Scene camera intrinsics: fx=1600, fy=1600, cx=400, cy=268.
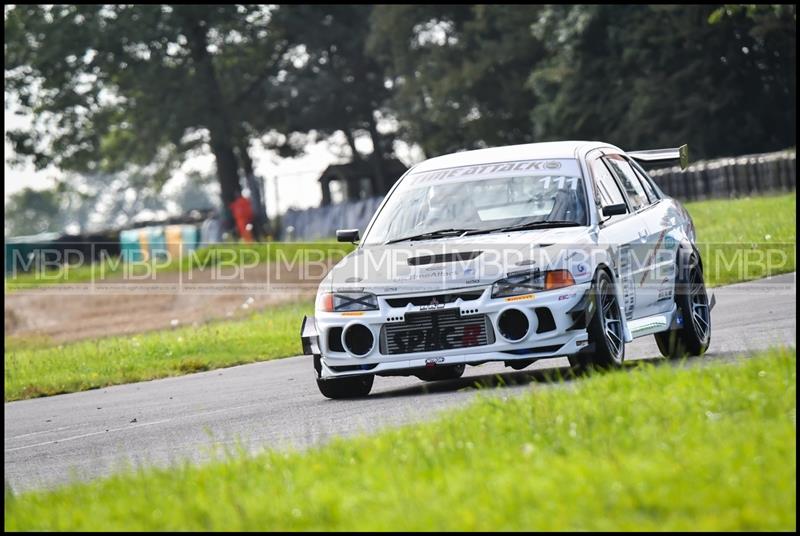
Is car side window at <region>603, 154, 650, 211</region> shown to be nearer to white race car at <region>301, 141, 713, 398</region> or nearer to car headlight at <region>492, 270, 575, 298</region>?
white race car at <region>301, 141, 713, 398</region>

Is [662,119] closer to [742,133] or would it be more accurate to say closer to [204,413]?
[742,133]

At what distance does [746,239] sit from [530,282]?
43.1ft

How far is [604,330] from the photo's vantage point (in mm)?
10516

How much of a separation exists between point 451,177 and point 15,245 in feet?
154

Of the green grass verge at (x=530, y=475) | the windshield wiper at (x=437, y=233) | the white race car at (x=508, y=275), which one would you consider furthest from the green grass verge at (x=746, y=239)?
the green grass verge at (x=530, y=475)

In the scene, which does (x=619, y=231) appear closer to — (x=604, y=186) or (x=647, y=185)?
(x=604, y=186)

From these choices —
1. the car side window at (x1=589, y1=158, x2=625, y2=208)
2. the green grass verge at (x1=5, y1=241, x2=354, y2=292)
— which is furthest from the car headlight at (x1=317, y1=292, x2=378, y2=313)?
the green grass verge at (x1=5, y1=241, x2=354, y2=292)

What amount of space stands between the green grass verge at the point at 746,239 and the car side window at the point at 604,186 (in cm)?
779

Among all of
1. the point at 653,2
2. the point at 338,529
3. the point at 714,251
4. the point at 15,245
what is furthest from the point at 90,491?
the point at 15,245

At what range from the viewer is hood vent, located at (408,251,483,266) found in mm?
10602

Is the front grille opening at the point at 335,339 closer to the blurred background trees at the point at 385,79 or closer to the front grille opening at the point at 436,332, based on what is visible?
the front grille opening at the point at 436,332

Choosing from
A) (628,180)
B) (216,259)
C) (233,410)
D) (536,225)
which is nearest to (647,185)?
(628,180)

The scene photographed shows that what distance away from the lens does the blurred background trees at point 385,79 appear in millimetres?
48688

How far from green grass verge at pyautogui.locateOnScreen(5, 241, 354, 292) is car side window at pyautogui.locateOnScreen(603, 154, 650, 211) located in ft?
66.2
